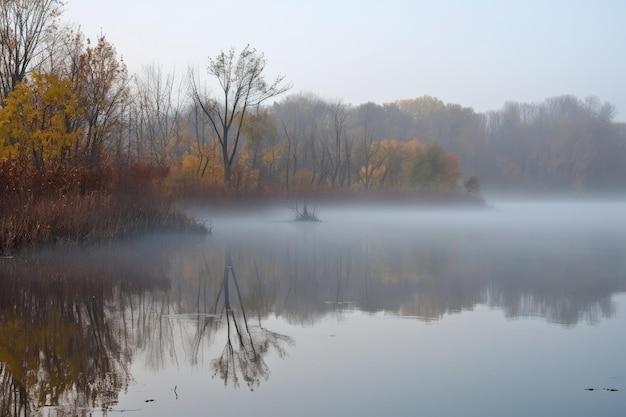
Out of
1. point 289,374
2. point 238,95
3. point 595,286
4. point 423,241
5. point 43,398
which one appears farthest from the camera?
point 238,95

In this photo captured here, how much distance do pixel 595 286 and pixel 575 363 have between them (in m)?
5.35

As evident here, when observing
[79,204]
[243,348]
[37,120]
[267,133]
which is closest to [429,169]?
[267,133]

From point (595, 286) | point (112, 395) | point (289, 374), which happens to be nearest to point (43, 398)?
point (112, 395)

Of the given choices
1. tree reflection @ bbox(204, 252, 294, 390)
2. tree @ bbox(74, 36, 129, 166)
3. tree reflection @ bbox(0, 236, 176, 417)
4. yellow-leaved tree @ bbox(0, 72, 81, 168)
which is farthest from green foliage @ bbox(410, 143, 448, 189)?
tree reflection @ bbox(204, 252, 294, 390)

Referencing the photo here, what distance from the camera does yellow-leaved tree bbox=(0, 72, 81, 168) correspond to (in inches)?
687

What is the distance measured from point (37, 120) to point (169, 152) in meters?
22.7

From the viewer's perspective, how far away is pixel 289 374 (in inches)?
216

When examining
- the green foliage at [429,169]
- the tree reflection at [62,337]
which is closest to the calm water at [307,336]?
the tree reflection at [62,337]

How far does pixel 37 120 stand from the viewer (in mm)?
18641

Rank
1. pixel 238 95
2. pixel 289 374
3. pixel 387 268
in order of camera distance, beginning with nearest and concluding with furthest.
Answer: pixel 289 374
pixel 387 268
pixel 238 95

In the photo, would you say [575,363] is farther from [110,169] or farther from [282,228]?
[282,228]

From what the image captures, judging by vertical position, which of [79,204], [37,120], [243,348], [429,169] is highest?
[37,120]

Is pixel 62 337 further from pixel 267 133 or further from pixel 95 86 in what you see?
pixel 267 133

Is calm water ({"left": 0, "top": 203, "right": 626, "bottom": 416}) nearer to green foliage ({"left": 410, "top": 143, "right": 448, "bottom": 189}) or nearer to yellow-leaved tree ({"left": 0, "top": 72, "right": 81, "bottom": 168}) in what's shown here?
yellow-leaved tree ({"left": 0, "top": 72, "right": 81, "bottom": 168})
